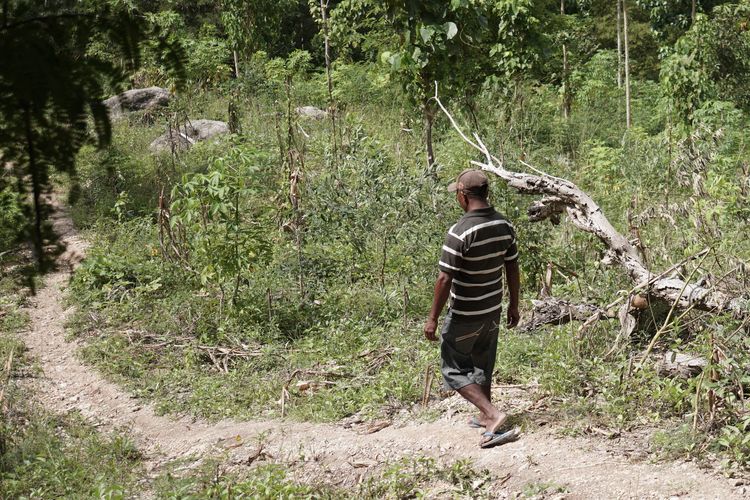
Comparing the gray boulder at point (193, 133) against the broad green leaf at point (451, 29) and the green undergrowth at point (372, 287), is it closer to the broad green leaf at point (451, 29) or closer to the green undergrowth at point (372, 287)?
the green undergrowth at point (372, 287)

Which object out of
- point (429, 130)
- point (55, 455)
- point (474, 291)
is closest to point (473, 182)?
point (474, 291)

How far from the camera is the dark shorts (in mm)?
4668

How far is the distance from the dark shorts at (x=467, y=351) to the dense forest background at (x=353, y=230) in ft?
1.93

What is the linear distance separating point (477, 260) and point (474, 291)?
0.59 ft

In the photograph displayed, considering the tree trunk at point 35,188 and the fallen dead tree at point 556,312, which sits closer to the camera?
the tree trunk at point 35,188

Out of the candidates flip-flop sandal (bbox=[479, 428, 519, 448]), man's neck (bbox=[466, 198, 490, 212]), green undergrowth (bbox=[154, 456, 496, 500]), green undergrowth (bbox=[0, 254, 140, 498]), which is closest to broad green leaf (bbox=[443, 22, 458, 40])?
man's neck (bbox=[466, 198, 490, 212])

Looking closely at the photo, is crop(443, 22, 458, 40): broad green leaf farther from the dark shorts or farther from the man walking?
the dark shorts

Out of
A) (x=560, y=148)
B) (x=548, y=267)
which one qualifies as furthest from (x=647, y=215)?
(x=560, y=148)

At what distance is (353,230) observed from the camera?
758cm

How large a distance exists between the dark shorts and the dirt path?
40cm

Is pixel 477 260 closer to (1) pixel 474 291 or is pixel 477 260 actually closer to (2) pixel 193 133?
(1) pixel 474 291

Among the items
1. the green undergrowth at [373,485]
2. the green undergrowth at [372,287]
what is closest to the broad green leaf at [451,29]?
the green undergrowth at [372,287]

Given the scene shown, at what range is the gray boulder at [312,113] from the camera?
14.1m

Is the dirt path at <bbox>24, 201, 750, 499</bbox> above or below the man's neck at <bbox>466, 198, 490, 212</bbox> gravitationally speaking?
below
